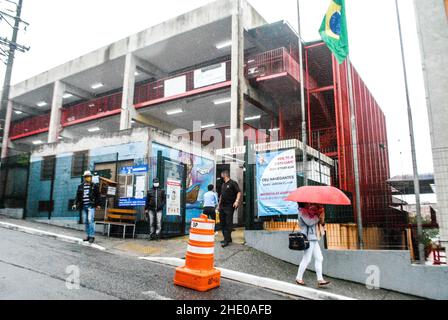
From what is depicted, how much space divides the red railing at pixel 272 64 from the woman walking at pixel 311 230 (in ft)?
35.7

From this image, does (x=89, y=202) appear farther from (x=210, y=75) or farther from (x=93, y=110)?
(x=93, y=110)

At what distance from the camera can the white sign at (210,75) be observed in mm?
16359

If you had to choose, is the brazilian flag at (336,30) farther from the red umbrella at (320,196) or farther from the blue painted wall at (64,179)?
the blue painted wall at (64,179)

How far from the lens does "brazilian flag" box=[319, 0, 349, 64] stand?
823cm

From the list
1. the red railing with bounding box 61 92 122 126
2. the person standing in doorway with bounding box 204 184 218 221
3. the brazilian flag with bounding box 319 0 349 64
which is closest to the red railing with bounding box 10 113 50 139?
the red railing with bounding box 61 92 122 126

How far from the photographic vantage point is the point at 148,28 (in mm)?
18688

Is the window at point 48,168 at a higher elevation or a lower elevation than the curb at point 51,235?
higher

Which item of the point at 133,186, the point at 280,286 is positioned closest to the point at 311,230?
the point at 280,286

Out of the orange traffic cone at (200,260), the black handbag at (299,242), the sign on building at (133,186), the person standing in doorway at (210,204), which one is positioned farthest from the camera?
the sign on building at (133,186)

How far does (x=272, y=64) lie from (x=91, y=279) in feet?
43.9

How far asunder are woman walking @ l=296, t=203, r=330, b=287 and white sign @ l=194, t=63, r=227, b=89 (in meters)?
11.7

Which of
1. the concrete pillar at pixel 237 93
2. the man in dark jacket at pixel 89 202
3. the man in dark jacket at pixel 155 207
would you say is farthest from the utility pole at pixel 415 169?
the concrete pillar at pixel 237 93
